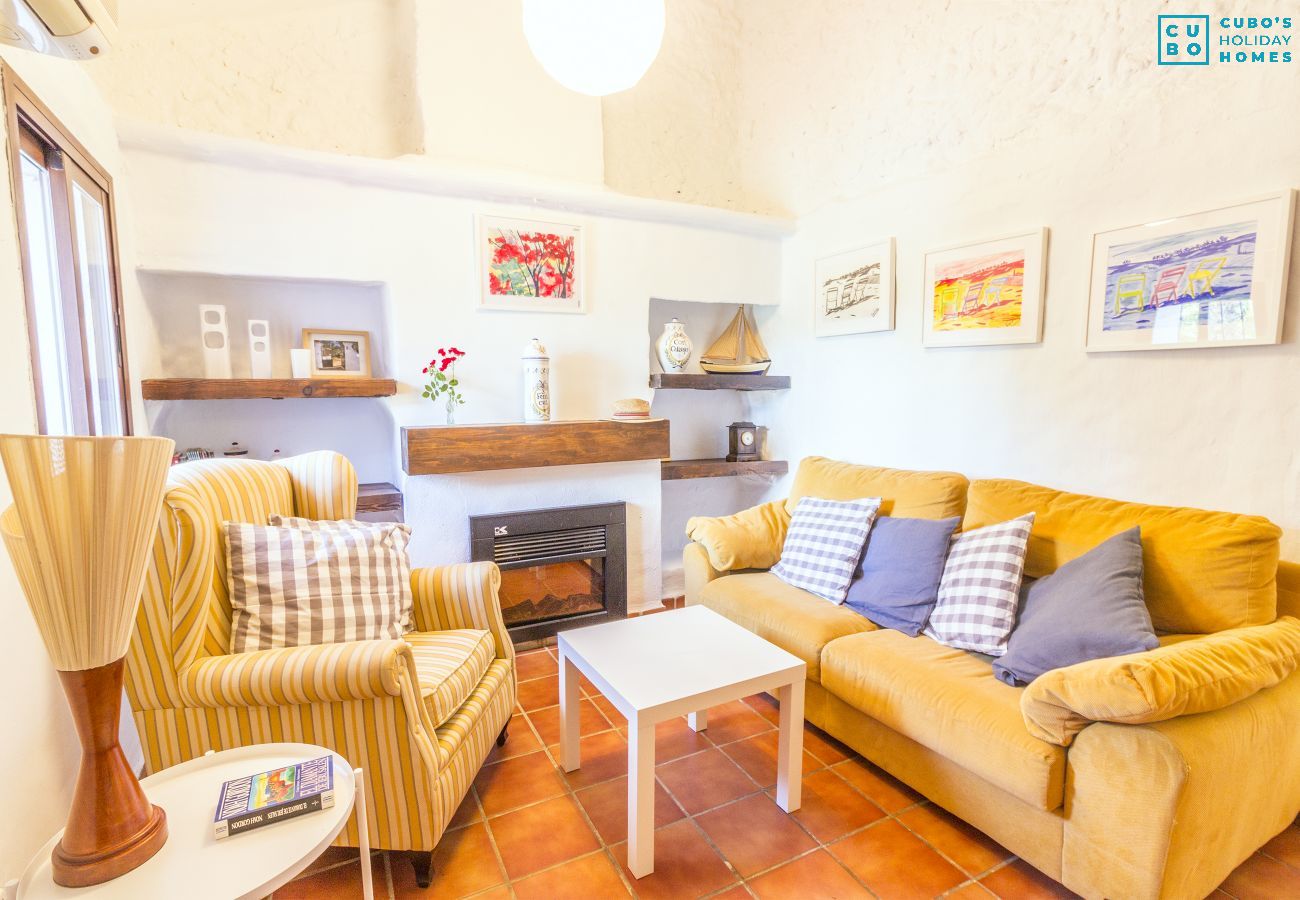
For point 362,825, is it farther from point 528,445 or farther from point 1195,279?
point 1195,279

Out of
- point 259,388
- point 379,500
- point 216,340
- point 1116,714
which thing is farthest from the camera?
point 379,500

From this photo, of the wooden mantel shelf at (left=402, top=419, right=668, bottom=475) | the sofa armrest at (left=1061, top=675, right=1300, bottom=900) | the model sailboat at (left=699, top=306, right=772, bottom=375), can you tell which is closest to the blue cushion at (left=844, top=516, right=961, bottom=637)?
the sofa armrest at (left=1061, top=675, right=1300, bottom=900)

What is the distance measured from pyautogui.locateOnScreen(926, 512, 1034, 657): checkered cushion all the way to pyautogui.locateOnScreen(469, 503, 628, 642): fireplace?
1.64 m

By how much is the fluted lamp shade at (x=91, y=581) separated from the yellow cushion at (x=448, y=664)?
2.11ft

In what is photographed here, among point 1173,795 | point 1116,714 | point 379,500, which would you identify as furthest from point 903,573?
point 379,500

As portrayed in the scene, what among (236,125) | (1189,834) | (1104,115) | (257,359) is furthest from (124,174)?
(1189,834)

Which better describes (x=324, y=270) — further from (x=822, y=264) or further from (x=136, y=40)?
(x=822, y=264)

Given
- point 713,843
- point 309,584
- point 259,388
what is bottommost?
point 713,843

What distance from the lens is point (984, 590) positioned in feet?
6.82

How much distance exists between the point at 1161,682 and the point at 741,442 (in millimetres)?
2627

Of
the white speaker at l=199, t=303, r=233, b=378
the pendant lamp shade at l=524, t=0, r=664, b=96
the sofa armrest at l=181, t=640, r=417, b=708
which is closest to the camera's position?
the sofa armrest at l=181, t=640, r=417, b=708

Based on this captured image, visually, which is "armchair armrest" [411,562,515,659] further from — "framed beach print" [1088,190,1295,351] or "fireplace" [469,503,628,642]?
"framed beach print" [1088,190,1295,351]

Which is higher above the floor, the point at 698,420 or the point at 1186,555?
the point at 698,420

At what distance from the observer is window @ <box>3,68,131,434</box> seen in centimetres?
151
